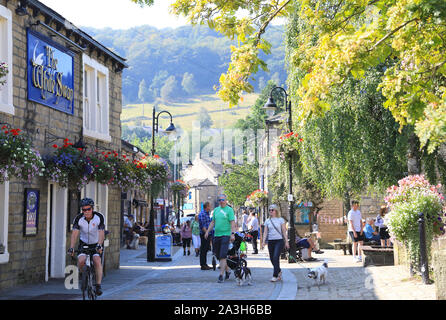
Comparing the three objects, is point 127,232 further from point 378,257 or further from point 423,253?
point 423,253

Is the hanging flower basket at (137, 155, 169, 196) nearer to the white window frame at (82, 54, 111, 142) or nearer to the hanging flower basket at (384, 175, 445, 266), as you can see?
the white window frame at (82, 54, 111, 142)

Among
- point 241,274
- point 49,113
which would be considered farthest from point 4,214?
point 241,274

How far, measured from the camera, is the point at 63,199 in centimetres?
1498

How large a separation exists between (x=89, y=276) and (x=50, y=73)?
619 centimetres

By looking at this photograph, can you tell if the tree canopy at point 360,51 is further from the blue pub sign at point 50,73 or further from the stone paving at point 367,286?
the blue pub sign at point 50,73

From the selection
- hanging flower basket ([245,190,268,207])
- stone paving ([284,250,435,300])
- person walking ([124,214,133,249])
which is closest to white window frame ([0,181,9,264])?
stone paving ([284,250,435,300])

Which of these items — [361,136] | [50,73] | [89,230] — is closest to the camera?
[89,230]

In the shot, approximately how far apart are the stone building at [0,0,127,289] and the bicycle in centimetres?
279

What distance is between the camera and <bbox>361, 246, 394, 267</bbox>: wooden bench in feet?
52.0

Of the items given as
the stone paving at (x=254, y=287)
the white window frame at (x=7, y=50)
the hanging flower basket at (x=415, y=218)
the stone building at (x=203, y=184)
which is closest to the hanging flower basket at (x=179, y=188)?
the stone paving at (x=254, y=287)

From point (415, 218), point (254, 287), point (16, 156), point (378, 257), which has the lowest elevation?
point (254, 287)

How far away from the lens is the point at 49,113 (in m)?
14.1
